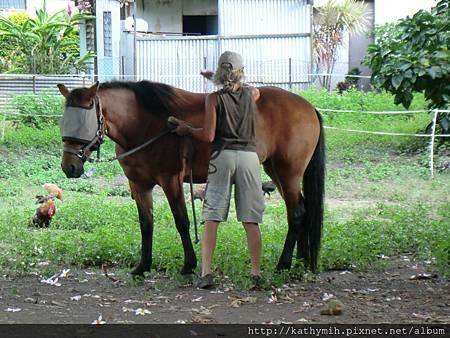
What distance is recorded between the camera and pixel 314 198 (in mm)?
7309

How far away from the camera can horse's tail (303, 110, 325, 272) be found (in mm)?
7160

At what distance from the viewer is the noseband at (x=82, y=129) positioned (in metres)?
6.59

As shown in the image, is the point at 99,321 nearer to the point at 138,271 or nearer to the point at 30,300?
the point at 30,300

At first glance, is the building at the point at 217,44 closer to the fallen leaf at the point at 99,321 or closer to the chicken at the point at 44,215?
the chicken at the point at 44,215

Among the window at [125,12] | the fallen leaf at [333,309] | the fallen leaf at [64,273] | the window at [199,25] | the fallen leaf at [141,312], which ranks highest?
the window at [125,12]

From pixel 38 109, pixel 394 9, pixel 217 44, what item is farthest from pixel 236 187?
pixel 394 9

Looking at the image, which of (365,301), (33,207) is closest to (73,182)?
(33,207)

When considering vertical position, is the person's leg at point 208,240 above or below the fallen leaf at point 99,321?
above

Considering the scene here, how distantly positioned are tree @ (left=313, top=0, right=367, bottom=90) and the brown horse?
16565 mm

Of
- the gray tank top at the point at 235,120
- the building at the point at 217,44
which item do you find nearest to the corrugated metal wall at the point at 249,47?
the building at the point at 217,44

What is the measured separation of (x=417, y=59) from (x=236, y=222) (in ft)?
15.2

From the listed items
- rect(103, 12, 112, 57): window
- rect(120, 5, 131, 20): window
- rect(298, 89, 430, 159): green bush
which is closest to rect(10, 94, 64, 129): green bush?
rect(103, 12, 112, 57): window

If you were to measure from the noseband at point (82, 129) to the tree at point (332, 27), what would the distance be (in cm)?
1732

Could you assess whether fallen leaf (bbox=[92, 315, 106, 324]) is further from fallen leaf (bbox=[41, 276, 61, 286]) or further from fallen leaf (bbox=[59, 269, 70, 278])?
fallen leaf (bbox=[59, 269, 70, 278])
